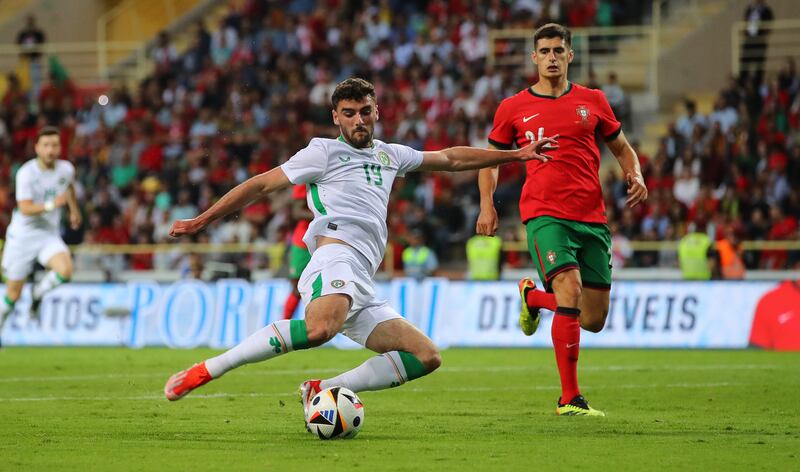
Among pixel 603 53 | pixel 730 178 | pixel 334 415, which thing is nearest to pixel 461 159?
pixel 334 415

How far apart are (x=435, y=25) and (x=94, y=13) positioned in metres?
10.8

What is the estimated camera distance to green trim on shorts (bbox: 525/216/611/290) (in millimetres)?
9555

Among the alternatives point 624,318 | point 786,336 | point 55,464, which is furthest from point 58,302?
point 55,464

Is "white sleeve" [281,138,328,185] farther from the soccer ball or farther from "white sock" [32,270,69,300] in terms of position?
"white sock" [32,270,69,300]

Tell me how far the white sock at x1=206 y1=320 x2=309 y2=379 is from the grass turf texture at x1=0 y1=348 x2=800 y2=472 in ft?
1.42

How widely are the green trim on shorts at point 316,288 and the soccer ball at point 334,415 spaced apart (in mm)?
561

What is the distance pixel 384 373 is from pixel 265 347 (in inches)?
31.6

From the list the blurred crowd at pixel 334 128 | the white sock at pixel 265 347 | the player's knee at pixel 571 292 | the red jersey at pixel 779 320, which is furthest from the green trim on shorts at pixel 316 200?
the blurred crowd at pixel 334 128

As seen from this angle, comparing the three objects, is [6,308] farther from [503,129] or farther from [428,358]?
[428,358]

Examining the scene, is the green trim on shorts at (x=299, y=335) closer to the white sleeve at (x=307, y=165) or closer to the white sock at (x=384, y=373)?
the white sock at (x=384, y=373)

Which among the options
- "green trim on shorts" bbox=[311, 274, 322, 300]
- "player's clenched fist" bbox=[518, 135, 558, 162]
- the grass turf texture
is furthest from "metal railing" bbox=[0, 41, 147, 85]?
"green trim on shorts" bbox=[311, 274, 322, 300]

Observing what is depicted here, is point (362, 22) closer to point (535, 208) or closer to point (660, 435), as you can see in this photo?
point (535, 208)

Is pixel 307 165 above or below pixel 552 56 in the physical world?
below

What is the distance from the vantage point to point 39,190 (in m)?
16.6
